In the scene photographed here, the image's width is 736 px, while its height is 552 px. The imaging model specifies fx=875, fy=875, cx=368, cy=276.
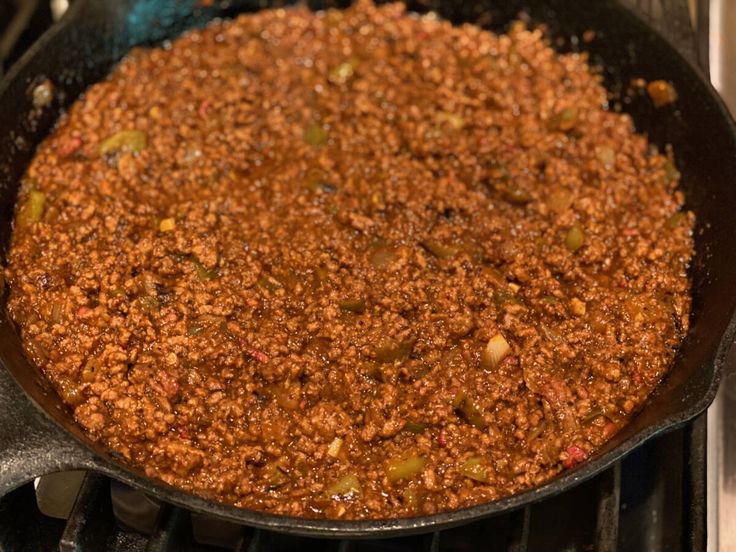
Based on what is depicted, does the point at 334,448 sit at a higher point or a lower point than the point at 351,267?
lower

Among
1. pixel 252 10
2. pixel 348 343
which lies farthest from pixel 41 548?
pixel 252 10

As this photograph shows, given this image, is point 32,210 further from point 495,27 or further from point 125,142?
point 495,27

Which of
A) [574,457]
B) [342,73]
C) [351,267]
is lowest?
[574,457]

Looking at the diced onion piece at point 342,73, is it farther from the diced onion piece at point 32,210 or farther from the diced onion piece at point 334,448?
the diced onion piece at point 334,448

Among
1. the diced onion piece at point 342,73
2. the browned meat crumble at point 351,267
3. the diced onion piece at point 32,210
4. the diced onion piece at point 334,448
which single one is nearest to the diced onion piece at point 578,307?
the browned meat crumble at point 351,267

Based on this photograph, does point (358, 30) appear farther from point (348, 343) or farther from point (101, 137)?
point (348, 343)

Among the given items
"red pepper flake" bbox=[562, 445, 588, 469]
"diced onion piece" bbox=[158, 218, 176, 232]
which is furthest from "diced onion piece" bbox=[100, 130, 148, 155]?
"red pepper flake" bbox=[562, 445, 588, 469]

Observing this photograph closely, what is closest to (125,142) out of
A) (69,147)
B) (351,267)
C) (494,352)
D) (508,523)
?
(69,147)
